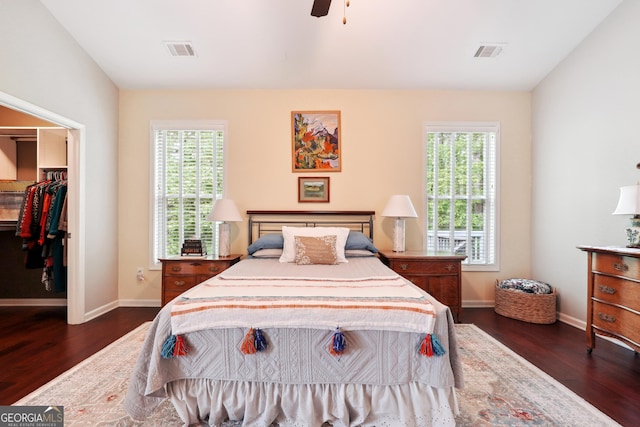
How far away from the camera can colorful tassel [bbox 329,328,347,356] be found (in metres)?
1.67

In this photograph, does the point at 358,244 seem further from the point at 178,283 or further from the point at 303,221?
the point at 178,283

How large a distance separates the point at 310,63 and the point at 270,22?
0.68m

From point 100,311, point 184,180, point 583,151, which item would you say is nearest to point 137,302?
point 100,311

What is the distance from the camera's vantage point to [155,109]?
13.7ft

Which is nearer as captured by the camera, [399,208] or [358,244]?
[358,244]

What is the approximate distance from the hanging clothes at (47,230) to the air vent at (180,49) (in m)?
1.95

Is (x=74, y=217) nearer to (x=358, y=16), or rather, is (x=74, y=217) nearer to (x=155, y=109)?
(x=155, y=109)

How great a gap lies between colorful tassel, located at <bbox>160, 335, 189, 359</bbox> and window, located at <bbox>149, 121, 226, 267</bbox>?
2.54m

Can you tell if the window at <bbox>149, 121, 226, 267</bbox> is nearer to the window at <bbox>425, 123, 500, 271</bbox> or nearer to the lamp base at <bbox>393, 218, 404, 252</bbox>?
the lamp base at <bbox>393, 218, 404, 252</bbox>

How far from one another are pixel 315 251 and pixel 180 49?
105 inches

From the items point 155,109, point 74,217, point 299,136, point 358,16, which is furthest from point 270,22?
point 74,217

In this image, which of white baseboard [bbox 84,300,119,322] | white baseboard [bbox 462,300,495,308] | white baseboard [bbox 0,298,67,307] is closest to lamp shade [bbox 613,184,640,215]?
white baseboard [bbox 462,300,495,308]

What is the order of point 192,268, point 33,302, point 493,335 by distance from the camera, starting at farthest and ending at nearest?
point 33,302 < point 192,268 < point 493,335

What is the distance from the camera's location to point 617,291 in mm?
2459
